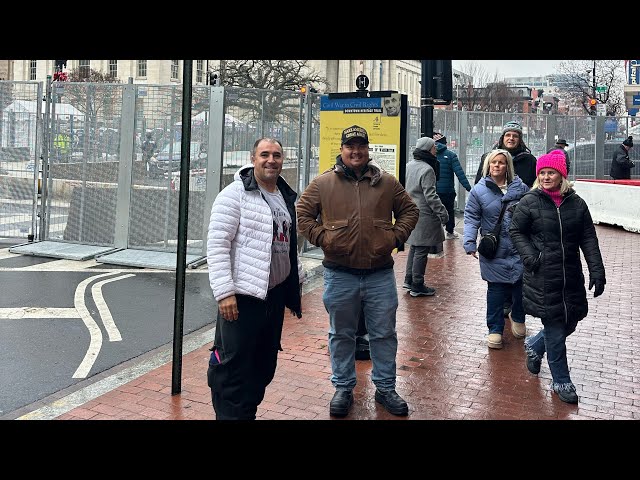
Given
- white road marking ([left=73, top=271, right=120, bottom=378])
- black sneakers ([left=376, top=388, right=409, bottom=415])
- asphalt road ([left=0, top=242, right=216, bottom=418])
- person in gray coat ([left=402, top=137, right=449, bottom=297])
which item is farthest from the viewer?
person in gray coat ([left=402, top=137, right=449, bottom=297])

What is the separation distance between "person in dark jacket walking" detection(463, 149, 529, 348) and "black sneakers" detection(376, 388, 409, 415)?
74.1 inches

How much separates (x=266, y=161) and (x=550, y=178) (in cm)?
224

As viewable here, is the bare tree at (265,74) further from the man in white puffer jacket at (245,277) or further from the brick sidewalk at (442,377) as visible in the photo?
the man in white puffer jacket at (245,277)

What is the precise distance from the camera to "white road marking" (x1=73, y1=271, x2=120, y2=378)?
6121 mm

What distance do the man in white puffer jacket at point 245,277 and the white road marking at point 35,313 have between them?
12.9ft

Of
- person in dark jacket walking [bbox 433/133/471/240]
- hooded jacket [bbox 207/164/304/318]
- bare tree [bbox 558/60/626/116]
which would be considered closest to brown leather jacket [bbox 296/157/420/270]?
hooded jacket [bbox 207/164/304/318]

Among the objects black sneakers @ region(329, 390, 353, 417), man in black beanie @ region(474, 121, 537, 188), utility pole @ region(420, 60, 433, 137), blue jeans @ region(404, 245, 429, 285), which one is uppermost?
utility pole @ region(420, 60, 433, 137)

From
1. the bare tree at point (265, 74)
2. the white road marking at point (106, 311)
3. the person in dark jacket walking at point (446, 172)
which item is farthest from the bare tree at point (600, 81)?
the white road marking at point (106, 311)

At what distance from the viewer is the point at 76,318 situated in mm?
7629

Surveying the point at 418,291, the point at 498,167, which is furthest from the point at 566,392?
the point at 418,291

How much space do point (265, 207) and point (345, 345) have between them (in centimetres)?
138

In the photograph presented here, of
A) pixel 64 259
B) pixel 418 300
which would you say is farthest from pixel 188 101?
pixel 64 259

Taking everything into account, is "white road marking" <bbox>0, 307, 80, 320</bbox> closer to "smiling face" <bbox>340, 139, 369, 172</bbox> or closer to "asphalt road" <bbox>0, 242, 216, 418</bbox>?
"asphalt road" <bbox>0, 242, 216, 418</bbox>
